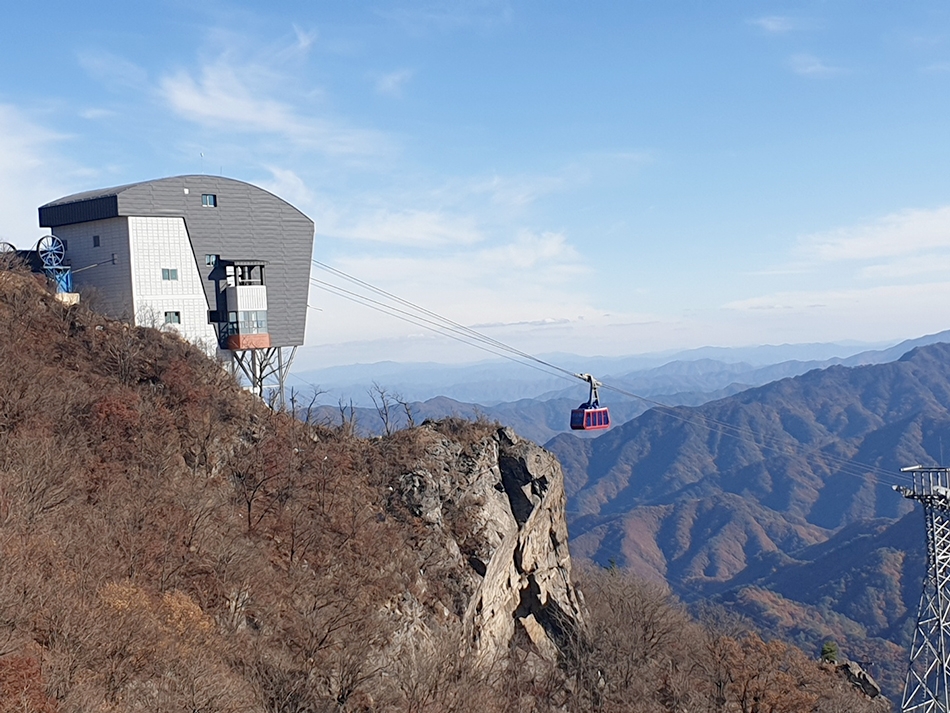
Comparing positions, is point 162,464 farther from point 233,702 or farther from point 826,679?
point 826,679

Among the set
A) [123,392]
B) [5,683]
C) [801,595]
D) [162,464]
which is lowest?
[801,595]

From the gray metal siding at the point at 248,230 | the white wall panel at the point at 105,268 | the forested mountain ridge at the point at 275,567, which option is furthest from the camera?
the gray metal siding at the point at 248,230

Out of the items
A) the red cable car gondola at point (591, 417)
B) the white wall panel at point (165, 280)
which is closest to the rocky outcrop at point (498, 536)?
the red cable car gondola at point (591, 417)

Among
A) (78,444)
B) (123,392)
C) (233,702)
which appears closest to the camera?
(233,702)

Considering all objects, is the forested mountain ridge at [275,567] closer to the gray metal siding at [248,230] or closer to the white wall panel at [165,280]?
the white wall panel at [165,280]

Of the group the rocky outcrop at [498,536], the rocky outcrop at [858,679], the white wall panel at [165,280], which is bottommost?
the rocky outcrop at [858,679]

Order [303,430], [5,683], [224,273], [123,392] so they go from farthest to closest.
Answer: [224,273] → [303,430] → [123,392] → [5,683]

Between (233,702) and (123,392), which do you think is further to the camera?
(123,392)

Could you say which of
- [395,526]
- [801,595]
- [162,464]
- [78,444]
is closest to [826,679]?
[395,526]
